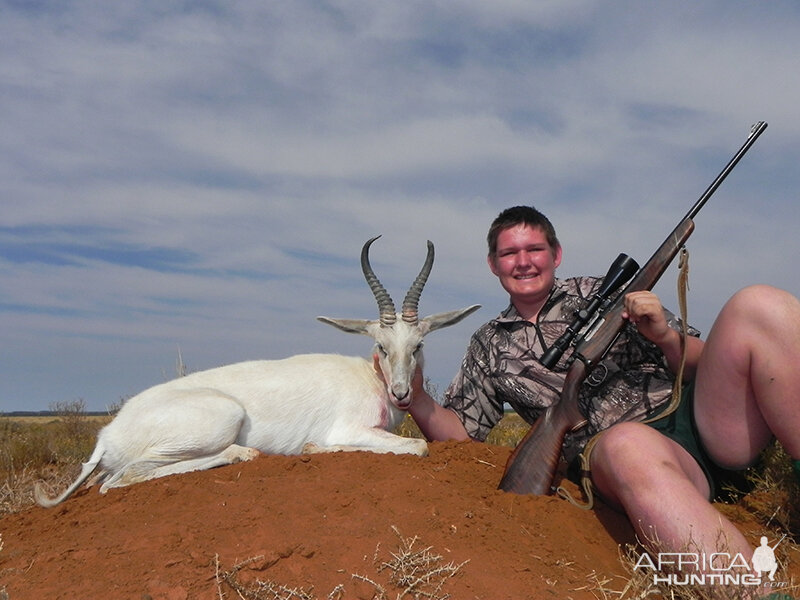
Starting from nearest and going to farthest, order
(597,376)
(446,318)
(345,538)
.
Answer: (345,538) < (597,376) < (446,318)

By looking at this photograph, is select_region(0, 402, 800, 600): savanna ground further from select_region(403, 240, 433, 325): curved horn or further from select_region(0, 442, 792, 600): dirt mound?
select_region(403, 240, 433, 325): curved horn

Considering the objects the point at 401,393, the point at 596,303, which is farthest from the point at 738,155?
the point at 401,393

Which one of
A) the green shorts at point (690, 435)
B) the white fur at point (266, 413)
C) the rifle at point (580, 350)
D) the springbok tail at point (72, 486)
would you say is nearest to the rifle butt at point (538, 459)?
the rifle at point (580, 350)

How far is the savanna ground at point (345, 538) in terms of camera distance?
3557mm

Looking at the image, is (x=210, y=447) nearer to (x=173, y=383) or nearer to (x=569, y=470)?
(x=173, y=383)

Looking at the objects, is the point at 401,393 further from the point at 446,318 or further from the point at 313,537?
the point at 313,537

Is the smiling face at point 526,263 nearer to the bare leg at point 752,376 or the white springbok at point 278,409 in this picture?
the white springbok at point 278,409

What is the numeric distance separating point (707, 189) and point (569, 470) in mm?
2954

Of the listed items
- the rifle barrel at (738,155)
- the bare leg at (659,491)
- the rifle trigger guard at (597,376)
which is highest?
the rifle barrel at (738,155)

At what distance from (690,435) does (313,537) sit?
2799mm

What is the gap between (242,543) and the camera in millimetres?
3867

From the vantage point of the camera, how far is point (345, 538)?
3906 mm

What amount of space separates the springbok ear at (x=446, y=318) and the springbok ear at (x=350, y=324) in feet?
2.10

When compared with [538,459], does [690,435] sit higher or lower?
higher
